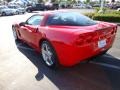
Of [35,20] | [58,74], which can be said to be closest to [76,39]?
[58,74]

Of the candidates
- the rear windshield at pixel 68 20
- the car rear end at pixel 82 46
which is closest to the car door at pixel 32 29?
the rear windshield at pixel 68 20

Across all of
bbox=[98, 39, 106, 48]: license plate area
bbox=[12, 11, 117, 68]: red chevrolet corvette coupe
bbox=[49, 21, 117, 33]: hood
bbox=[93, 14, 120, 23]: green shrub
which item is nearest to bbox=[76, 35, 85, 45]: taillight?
bbox=[12, 11, 117, 68]: red chevrolet corvette coupe

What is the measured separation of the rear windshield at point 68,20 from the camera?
18.5 feet

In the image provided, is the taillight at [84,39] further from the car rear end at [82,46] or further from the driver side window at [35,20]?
the driver side window at [35,20]

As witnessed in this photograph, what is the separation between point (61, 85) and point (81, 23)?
1690 mm

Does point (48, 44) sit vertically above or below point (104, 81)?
above

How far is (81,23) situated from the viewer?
18.5 ft

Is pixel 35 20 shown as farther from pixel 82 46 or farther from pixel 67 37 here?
pixel 82 46

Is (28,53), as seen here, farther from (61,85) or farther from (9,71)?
(61,85)

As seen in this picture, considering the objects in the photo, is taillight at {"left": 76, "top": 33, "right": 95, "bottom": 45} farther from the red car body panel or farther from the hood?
the hood

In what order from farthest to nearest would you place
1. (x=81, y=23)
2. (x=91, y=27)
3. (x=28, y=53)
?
(x=28, y=53) → (x=81, y=23) → (x=91, y=27)

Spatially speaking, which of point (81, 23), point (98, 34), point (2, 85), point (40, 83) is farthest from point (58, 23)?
point (2, 85)

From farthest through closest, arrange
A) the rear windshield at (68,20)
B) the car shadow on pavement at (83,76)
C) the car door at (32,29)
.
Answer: the car door at (32,29)
the rear windshield at (68,20)
the car shadow on pavement at (83,76)

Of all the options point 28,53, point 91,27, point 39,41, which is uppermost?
point 91,27
